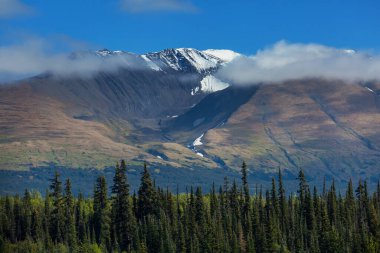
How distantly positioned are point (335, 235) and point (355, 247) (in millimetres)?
6977

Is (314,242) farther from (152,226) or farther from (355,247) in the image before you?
(152,226)

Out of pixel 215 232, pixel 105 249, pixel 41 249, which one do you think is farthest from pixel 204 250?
pixel 41 249

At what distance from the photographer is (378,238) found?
198m

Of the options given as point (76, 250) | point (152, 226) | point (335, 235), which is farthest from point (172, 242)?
point (335, 235)

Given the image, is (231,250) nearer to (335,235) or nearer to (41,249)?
(335,235)

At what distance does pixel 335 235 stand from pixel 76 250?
197ft

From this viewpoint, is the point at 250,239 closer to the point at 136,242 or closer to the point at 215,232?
the point at 215,232

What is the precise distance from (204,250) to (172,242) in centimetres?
767

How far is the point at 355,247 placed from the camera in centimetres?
18912

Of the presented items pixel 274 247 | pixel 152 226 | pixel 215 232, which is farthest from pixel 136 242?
pixel 274 247

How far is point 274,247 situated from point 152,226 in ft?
94.4

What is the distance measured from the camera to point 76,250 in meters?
199

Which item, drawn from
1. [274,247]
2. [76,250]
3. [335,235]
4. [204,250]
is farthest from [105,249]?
[335,235]

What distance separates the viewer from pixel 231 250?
195125 millimetres
